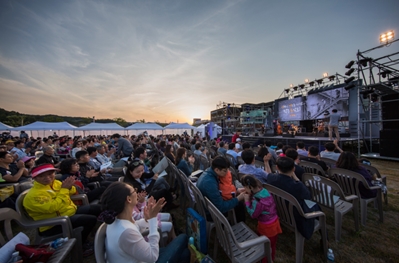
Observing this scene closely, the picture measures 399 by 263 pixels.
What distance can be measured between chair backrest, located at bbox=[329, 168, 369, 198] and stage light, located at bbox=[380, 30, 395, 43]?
8466 mm

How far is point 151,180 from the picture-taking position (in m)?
3.50

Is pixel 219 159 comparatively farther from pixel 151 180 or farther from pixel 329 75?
pixel 329 75

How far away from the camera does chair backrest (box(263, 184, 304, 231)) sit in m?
Answer: 1.89

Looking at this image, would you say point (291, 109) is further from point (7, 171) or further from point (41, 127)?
point (41, 127)

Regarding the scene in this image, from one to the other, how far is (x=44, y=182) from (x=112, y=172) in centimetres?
253

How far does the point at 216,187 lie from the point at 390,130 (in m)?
10.2

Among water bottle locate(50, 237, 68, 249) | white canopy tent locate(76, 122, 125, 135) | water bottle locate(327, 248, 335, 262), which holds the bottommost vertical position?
water bottle locate(327, 248, 335, 262)

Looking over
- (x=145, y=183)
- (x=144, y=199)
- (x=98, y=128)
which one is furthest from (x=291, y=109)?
(x=98, y=128)

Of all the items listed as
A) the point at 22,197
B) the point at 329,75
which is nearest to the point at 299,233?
the point at 22,197

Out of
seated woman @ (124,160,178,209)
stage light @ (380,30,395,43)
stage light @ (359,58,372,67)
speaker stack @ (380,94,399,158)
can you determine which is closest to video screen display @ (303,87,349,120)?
speaker stack @ (380,94,399,158)

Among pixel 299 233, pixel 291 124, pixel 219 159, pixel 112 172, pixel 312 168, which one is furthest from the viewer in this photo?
pixel 291 124

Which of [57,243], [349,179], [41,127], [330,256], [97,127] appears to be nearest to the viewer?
[57,243]

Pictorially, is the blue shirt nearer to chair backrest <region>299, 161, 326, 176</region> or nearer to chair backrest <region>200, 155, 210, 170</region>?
chair backrest <region>299, 161, 326, 176</region>

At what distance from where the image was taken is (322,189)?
8.60ft
